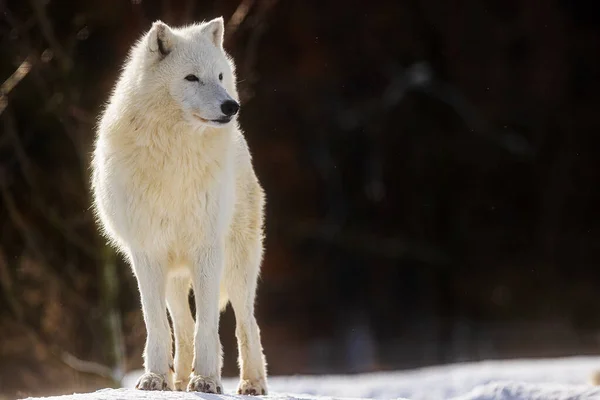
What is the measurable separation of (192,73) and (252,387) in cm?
163

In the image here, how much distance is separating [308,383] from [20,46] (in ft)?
11.9

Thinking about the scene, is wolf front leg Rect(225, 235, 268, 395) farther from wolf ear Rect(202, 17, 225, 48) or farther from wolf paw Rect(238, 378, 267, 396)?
wolf ear Rect(202, 17, 225, 48)

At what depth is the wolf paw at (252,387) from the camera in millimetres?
5090

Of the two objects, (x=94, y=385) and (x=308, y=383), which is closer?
(x=308, y=383)

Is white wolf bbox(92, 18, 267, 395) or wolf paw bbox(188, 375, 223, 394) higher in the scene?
white wolf bbox(92, 18, 267, 395)

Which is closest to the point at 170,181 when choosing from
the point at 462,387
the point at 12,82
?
the point at 12,82

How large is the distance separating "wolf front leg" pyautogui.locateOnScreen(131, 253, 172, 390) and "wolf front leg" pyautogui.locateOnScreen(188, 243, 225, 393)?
0.14m

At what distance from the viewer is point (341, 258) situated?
12.5 meters

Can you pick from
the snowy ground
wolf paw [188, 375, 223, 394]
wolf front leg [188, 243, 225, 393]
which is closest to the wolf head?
wolf front leg [188, 243, 225, 393]

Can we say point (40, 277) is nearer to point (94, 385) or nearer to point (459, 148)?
point (94, 385)

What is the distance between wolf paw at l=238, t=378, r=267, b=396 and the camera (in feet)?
16.7

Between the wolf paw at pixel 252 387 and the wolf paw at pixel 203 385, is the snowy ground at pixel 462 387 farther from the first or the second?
the wolf paw at pixel 203 385

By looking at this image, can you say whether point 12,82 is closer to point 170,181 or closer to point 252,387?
point 170,181

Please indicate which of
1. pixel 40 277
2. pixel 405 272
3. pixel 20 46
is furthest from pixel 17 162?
pixel 405 272
